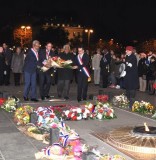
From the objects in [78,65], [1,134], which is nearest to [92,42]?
[78,65]

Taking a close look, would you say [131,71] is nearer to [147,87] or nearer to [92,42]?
[147,87]

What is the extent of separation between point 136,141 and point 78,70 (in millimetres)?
5919

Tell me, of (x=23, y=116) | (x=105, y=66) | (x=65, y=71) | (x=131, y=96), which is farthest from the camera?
(x=105, y=66)

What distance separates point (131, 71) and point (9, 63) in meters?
Result: 8.60

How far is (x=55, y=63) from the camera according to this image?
12328 mm

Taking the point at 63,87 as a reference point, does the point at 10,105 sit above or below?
below

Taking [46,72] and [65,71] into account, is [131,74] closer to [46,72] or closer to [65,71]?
[65,71]

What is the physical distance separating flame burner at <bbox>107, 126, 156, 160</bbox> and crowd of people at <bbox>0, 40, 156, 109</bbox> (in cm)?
394

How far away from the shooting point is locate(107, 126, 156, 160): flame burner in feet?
22.6

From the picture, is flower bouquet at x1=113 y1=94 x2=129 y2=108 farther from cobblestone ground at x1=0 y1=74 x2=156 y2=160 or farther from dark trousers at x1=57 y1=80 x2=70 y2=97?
dark trousers at x1=57 y1=80 x2=70 y2=97

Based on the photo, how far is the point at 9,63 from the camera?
18734mm

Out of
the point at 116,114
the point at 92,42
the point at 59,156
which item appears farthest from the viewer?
the point at 92,42

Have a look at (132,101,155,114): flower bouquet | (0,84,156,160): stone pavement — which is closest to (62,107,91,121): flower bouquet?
(0,84,156,160): stone pavement

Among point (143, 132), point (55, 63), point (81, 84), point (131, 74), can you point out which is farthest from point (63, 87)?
point (143, 132)
